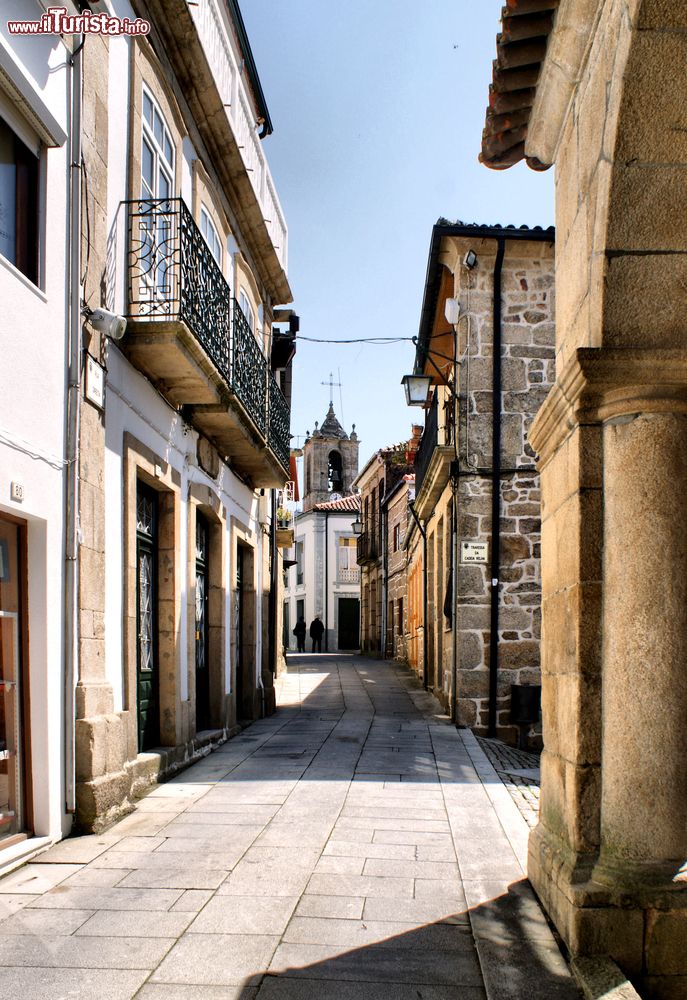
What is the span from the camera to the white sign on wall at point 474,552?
1180cm

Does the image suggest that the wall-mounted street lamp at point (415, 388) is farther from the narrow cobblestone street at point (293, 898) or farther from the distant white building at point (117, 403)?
the narrow cobblestone street at point (293, 898)

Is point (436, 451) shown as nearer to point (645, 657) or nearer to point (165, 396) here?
point (165, 396)

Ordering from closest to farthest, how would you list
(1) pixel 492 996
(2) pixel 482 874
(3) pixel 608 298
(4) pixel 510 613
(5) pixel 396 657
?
1. (1) pixel 492 996
2. (3) pixel 608 298
3. (2) pixel 482 874
4. (4) pixel 510 613
5. (5) pixel 396 657

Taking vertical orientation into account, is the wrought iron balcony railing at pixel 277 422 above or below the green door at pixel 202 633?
above

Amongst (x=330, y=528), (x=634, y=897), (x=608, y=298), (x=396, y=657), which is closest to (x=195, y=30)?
(x=608, y=298)

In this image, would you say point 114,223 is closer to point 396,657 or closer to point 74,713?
point 74,713

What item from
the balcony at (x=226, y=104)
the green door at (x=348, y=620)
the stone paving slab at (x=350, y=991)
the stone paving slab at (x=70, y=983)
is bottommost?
the green door at (x=348, y=620)

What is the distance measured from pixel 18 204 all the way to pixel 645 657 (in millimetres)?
4232

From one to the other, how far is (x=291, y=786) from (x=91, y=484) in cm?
287

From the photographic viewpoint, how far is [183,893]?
4.88m

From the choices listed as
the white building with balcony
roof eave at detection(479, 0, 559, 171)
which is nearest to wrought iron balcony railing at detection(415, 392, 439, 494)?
the white building with balcony

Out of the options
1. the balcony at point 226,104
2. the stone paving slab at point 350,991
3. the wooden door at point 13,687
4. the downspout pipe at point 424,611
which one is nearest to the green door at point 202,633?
the balcony at point 226,104
